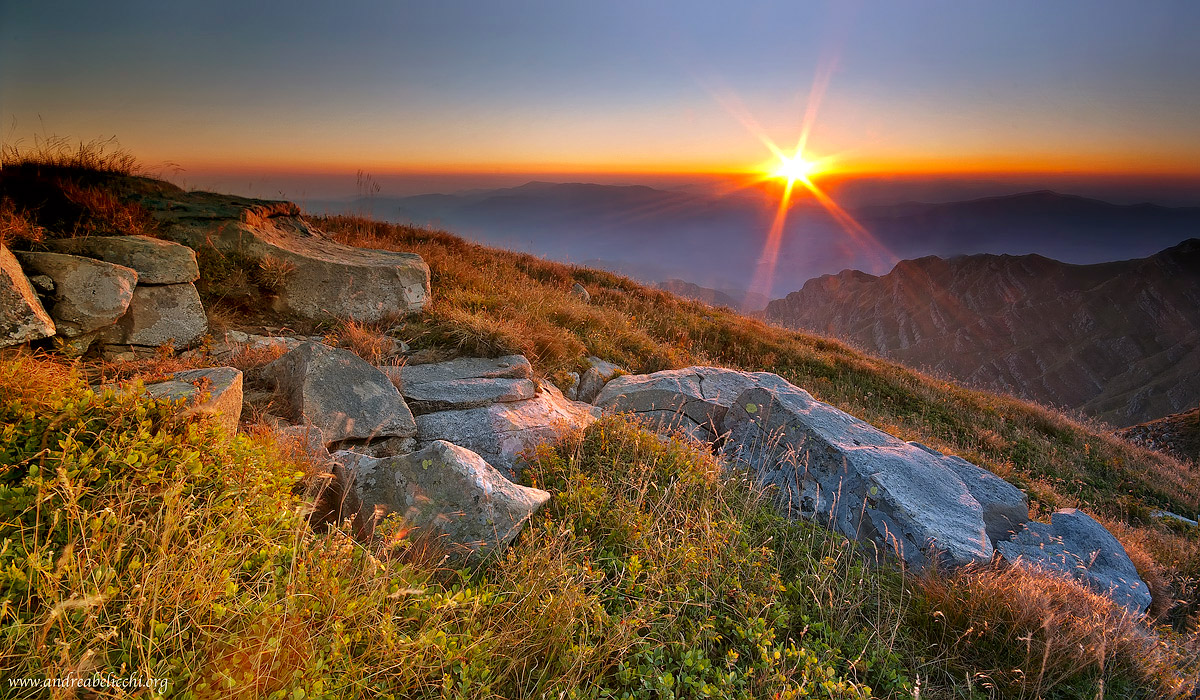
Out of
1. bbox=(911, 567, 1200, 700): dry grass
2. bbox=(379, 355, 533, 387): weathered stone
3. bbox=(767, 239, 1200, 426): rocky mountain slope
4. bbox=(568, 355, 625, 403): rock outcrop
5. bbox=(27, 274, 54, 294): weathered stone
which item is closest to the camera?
bbox=(911, 567, 1200, 700): dry grass

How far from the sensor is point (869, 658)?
334 centimetres

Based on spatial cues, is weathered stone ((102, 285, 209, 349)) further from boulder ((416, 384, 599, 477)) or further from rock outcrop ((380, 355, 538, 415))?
boulder ((416, 384, 599, 477))

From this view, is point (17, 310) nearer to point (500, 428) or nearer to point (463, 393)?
point (463, 393)

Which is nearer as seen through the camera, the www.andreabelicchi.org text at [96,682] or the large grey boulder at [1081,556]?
the www.andreabelicchi.org text at [96,682]

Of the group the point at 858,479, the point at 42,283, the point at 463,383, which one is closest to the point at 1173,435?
the point at 858,479

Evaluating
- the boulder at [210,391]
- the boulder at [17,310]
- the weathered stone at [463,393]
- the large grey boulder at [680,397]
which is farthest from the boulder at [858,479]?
the boulder at [17,310]

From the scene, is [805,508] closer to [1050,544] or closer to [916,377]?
[1050,544]

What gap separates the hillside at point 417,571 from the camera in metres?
2.22

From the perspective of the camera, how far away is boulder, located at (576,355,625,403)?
27.0 ft

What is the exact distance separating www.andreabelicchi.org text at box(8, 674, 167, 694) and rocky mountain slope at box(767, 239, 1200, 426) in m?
116

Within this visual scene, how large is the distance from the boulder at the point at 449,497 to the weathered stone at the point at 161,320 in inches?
149

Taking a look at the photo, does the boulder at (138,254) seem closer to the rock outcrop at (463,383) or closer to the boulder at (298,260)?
the boulder at (298,260)

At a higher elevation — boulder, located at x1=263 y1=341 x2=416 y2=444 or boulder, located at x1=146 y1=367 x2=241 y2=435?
boulder, located at x1=146 y1=367 x2=241 y2=435

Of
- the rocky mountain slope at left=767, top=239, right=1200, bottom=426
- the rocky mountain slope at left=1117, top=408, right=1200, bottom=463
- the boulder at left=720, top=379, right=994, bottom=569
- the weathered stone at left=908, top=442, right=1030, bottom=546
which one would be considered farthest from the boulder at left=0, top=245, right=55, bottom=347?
the rocky mountain slope at left=767, top=239, right=1200, bottom=426
